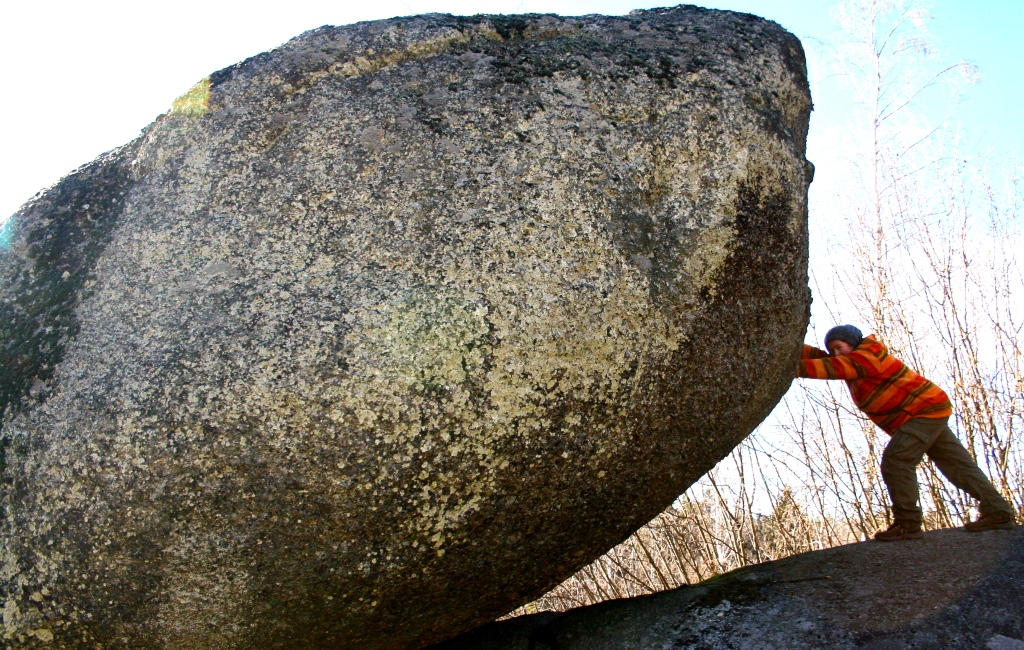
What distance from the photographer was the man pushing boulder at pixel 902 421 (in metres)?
2.66

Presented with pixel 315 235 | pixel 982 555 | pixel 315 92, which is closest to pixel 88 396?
pixel 315 235

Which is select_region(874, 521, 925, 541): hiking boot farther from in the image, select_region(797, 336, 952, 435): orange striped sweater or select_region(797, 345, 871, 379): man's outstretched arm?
select_region(797, 345, 871, 379): man's outstretched arm

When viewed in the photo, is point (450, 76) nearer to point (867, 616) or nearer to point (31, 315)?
point (31, 315)

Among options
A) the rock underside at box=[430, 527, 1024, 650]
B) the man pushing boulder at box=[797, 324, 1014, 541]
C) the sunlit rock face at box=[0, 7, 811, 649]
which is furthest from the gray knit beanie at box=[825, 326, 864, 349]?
the rock underside at box=[430, 527, 1024, 650]

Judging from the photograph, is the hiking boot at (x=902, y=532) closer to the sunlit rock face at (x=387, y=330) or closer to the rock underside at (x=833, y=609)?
the rock underside at (x=833, y=609)

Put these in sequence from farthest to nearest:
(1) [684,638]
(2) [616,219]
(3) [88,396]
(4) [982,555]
A: (4) [982,555]
(1) [684,638]
(2) [616,219]
(3) [88,396]

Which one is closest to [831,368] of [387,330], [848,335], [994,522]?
[848,335]

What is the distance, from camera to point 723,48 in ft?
7.55

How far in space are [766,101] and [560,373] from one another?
109cm

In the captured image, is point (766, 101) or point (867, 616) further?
point (766, 101)

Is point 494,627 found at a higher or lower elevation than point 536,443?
lower

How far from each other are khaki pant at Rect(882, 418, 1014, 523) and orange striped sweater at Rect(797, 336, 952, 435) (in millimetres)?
42

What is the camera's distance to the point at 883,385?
2760mm

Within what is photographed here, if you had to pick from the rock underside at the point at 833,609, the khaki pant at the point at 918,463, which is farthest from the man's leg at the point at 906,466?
the rock underside at the point at 833,609
